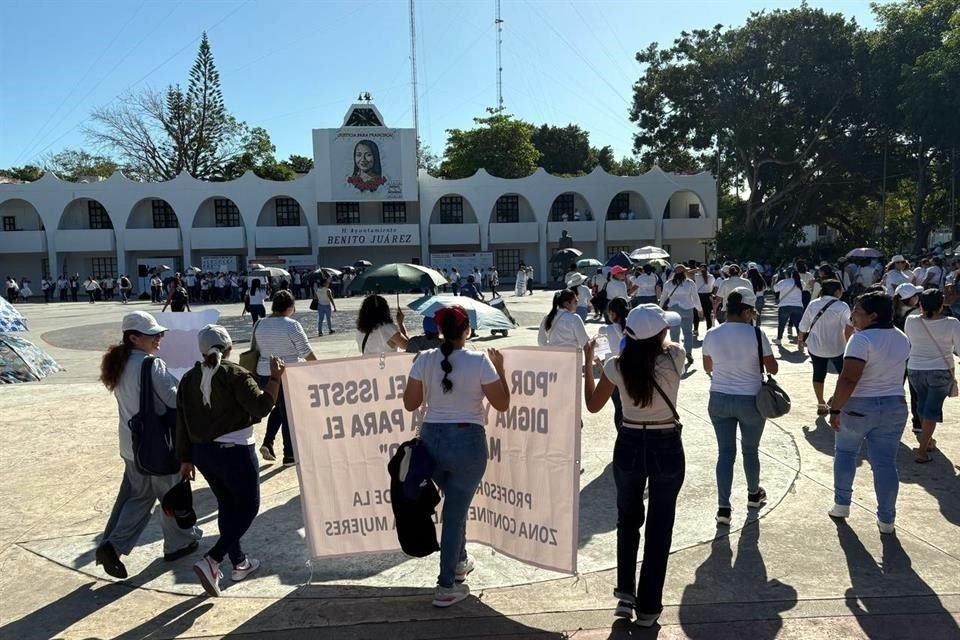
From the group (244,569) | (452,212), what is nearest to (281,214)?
(452,212)

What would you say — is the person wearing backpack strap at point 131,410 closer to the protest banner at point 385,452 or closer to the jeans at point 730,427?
the protest banner at point 385,452

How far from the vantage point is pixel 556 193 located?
41.0 metres

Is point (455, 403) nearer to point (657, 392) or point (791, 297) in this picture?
point (657, 392)

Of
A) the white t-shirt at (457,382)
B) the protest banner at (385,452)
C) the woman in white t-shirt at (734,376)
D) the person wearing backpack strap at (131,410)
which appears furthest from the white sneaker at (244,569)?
the woman in white t-shirt at (734,376)

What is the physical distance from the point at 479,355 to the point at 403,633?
145cm

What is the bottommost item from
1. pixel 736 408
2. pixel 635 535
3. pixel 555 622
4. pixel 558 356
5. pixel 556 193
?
pixel 555 622

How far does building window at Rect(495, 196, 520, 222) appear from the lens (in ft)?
142

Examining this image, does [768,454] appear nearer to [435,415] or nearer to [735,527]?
[735,527]

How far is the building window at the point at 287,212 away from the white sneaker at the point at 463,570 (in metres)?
40.0

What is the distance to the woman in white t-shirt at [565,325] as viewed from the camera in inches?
254

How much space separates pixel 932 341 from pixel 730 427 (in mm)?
2481

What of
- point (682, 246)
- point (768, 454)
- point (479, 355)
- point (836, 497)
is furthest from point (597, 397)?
point (682, 246)

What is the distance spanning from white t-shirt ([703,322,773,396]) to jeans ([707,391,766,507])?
0.06 meters

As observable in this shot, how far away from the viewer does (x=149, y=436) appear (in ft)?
13.8
